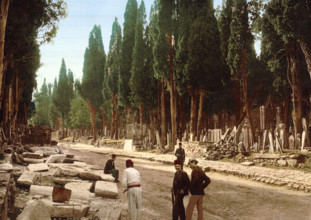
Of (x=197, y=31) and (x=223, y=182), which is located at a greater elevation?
(x=197, y=31)

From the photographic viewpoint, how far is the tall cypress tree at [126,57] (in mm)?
38750

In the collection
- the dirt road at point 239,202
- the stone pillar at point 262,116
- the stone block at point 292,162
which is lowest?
the dirt road at point 239,202

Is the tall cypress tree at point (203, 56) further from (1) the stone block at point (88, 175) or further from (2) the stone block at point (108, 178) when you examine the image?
(1) the stone block at point (88, 175)

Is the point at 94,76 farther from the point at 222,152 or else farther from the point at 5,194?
the point at 5,194

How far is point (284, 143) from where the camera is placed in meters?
17.3

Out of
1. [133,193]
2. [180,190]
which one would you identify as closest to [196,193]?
[180,190]

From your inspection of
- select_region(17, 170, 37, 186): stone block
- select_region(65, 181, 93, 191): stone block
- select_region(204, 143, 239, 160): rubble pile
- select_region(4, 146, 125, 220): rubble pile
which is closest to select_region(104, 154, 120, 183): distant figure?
select_region(4, 146, 125, 220): rubble pile

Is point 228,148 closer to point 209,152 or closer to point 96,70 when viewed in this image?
point 209,152

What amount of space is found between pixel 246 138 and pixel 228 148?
136 cm

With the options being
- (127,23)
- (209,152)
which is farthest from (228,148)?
(127,23)

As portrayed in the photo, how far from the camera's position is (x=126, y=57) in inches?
1570

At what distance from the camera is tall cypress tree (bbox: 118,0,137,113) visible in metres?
38.8

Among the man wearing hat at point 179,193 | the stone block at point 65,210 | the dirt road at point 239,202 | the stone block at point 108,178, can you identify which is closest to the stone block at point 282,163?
the dirt road at point 239,202

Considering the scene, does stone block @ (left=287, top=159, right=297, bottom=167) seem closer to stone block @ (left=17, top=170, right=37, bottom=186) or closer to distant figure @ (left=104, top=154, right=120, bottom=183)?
distant figure @ (left=104, top=154, right=120, bottom=183)
